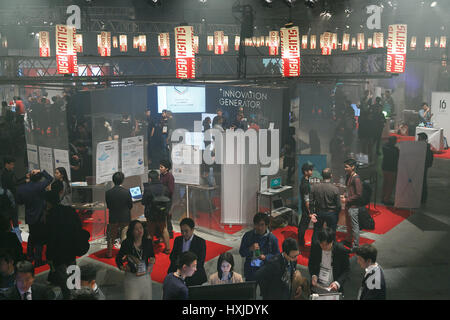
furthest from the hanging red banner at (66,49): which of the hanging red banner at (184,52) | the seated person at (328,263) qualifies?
the seated person at (328,263)

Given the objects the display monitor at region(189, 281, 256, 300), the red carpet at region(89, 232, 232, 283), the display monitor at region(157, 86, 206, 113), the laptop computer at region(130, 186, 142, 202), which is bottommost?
the red carpet at region(89, 232, 232, 283)

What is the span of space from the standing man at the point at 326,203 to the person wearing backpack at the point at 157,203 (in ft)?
7.40

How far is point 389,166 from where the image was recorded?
9445mm

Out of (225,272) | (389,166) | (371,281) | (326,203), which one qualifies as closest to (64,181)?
(225,272)

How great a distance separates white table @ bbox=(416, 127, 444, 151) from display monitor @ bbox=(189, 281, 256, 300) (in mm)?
13282

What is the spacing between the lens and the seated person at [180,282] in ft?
A: 12.2

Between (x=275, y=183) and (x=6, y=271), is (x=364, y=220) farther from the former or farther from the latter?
(x=6, y=271)

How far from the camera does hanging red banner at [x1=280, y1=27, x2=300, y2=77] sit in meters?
10.8

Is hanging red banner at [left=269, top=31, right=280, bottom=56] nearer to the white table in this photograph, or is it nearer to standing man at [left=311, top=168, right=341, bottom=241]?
the white table

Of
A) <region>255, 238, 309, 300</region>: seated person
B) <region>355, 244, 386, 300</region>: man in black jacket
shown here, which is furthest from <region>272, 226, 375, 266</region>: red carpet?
<region>355, 244, 386, 300</region>: man in black jacket

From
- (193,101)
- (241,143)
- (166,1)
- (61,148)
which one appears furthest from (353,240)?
(166,1)

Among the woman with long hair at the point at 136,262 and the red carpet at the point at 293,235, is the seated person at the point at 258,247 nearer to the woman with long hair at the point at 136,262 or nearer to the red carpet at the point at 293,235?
the woman with long hair at the point at 136,262

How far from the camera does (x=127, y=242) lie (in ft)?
15.6

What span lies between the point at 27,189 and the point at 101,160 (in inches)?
50.6
